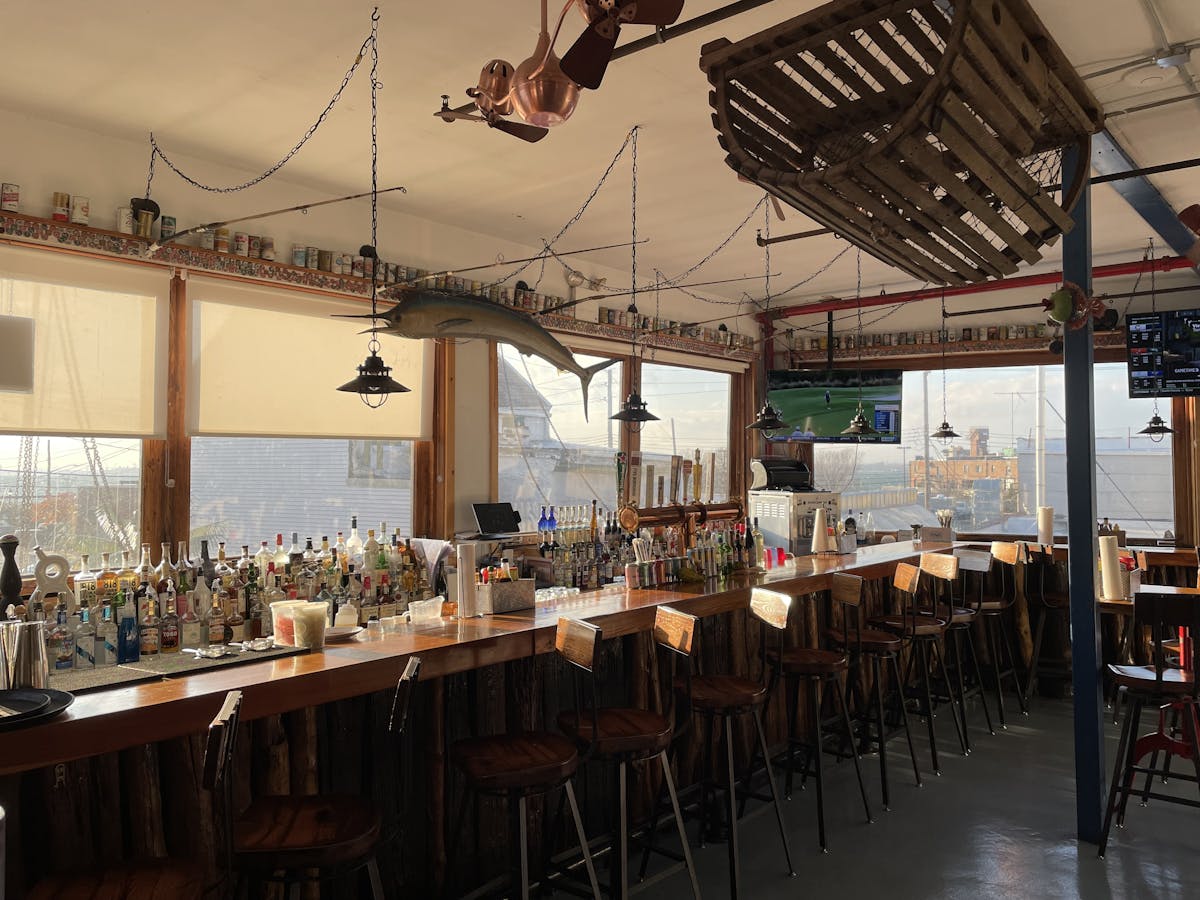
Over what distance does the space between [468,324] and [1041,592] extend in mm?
4831

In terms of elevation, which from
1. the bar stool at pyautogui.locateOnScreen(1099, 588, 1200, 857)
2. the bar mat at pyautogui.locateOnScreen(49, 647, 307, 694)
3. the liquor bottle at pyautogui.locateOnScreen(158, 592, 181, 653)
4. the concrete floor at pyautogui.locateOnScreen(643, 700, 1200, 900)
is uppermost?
the liquor bottle at pyautogui.locateOnScreen(158, 592, 181, 653)

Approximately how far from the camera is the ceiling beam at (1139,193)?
4938mm

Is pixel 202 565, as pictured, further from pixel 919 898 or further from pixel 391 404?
pixel 919 898

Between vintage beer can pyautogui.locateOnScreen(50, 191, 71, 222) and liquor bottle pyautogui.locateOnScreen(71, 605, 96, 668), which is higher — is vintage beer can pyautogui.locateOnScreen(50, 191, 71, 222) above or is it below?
above

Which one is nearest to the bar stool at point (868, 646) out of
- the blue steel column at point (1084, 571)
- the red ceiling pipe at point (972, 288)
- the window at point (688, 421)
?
the blue steel column at point (1084, 571)

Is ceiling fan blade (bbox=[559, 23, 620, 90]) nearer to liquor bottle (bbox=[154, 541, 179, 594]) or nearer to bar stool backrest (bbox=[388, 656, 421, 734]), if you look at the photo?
bar stool backrest (bbox=[388, 656, 421, 734])

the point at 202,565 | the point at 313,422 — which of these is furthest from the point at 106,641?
the point at 313,422

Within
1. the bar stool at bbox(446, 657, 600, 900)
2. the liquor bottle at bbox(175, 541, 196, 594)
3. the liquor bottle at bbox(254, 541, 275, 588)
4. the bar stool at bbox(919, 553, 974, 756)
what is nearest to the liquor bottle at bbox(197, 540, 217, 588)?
the liquor bottle at bbox(175, 541, 196, 594)

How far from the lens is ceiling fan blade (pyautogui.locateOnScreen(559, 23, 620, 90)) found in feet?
6.87

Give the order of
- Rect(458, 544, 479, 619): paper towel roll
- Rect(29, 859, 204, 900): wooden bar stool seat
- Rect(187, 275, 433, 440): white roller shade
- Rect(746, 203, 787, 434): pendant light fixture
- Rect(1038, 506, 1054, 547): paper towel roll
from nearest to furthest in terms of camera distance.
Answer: Rect(29, 859, 204, 900): wooden bar stool seat, Rect(458, 544, 479, 619): paper towel roll, Rect(187, 275, 433, 440): white roller shade, Rect(746, 203, 787, 434): pendant light fixture, Rect(1038, 506, 1054, 547): paper towel roll

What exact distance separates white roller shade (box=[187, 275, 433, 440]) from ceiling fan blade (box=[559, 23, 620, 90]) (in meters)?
3.68

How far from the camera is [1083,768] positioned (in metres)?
3.84

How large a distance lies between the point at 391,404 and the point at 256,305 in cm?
116

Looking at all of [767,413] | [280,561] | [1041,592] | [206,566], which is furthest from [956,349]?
[206,566]
